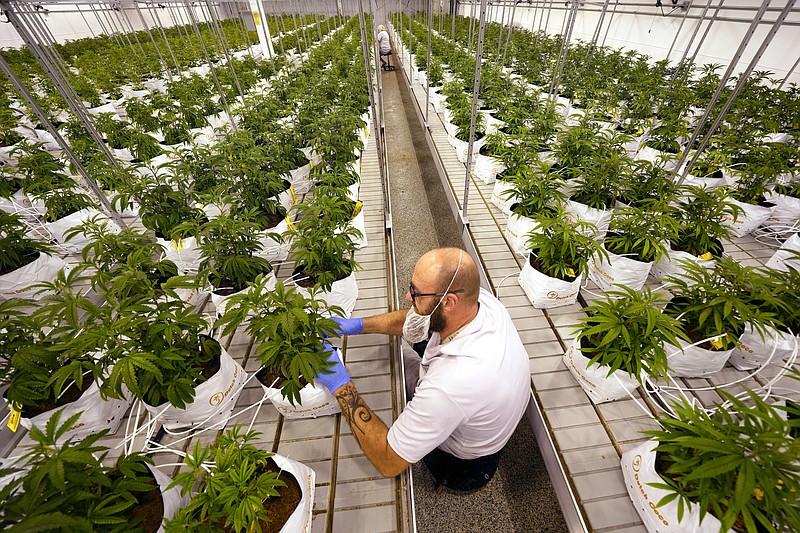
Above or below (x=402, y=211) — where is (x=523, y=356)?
above

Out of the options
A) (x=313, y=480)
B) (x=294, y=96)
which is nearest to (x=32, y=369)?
(x=313, y=480)

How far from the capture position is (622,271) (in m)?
2.53

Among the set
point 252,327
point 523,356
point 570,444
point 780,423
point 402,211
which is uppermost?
point 780,423

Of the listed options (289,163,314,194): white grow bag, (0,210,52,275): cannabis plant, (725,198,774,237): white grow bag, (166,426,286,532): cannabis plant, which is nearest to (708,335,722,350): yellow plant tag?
(725,198,774,237): white grow bag

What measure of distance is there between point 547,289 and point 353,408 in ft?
5.70

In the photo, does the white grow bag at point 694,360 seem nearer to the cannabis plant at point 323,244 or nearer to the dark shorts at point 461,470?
the dark shorts at point 461,470

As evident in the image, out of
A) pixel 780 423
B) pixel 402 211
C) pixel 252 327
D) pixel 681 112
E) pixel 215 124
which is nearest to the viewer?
pixel 780 423

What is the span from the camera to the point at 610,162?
9.31 ft

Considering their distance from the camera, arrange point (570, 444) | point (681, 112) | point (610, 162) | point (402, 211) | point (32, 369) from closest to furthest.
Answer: point (32, 369), point (570, 444), point (610, 162), point (681, 112), point (402, 211)

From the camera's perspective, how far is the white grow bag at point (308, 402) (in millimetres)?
1728

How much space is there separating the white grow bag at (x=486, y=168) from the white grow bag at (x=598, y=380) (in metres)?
2.69

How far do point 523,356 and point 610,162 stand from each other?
2.22 m

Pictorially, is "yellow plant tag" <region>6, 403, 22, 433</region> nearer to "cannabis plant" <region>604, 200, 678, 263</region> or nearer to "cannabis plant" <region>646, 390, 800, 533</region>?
→ "cannabis plant" <region>646, 390, 800, 533</region>

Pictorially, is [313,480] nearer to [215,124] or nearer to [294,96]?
[294,96]
